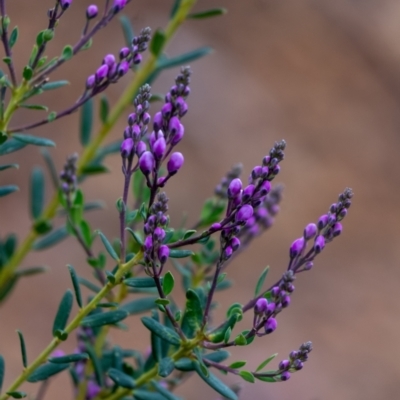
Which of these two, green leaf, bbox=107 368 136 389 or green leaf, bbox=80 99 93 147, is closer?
green leaf, bbox=107 368 136 389

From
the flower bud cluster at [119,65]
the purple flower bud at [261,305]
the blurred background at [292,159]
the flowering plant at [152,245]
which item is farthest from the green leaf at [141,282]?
the blurred background at [292,159]

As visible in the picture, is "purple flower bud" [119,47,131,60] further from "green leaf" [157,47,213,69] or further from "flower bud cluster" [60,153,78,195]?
"green leaf" [157,47,213,69]

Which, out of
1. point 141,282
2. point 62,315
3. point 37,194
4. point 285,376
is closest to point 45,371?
point 62,315

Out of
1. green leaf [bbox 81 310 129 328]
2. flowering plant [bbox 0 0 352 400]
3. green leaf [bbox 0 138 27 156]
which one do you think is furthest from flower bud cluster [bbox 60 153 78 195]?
green leaf [bbox 81 310 129 328]

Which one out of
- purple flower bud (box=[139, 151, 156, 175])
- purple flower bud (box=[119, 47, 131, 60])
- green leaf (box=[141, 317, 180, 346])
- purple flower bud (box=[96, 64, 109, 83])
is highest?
purple flower bud (box=[119, 47, 131, 60])

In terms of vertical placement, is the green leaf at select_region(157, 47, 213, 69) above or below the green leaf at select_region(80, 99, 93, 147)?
above

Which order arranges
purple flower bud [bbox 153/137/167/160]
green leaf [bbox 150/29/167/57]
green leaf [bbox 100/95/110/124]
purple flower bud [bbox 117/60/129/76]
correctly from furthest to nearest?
green leaf [bbox 100/95/110/124], green leaf [bbox 150/29/167/57], purple flower bud [bbox 117/60/129/76], purple flower bud [bbox 153/137/167/160]

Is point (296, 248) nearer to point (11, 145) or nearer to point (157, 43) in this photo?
→ point (11, 145)

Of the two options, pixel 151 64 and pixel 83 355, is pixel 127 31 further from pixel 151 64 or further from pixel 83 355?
pixel 83 355
